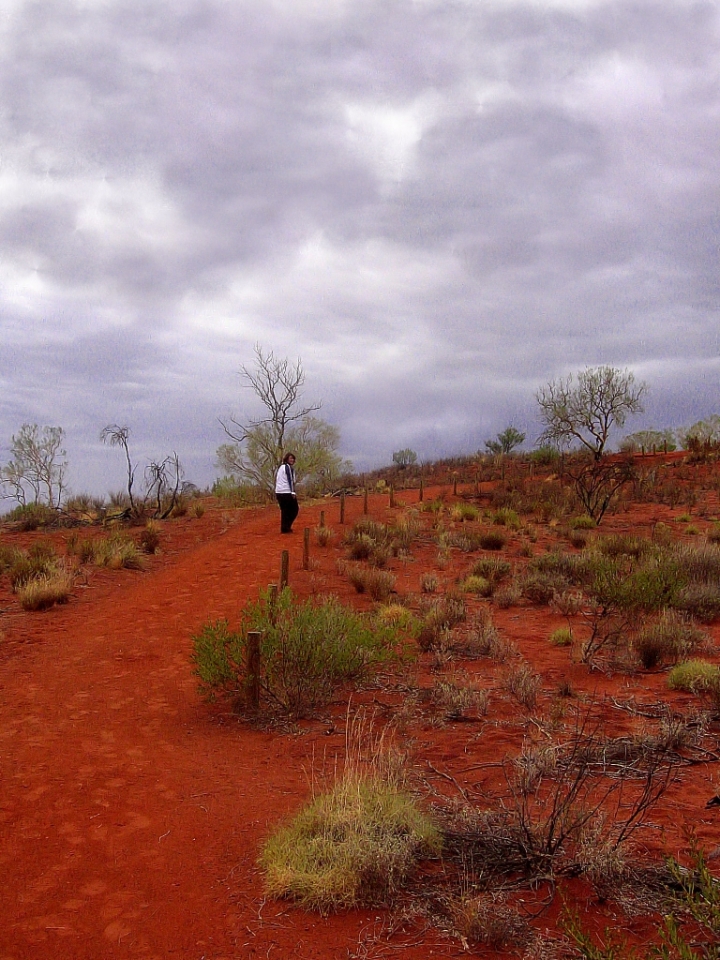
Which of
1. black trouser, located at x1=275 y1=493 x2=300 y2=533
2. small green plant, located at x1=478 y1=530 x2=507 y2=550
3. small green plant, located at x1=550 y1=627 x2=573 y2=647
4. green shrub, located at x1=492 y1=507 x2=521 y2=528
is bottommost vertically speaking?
small green plant, located at x1=550 y1=627 x2=573 y2=647

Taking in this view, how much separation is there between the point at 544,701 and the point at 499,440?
45.2 meters

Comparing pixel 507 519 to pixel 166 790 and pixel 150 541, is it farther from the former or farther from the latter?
pixel 166 790

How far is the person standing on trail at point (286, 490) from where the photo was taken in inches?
712

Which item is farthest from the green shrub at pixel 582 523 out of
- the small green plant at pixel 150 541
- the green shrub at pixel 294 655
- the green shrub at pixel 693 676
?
the green shrub at pixel 294 655

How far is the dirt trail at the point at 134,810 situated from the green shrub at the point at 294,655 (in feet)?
1.73

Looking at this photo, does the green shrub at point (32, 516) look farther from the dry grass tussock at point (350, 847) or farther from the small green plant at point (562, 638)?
the dry grass tussock at point (350, 847)

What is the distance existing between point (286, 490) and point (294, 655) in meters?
10.6

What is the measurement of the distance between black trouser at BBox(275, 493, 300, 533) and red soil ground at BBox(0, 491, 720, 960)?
6.34 metres

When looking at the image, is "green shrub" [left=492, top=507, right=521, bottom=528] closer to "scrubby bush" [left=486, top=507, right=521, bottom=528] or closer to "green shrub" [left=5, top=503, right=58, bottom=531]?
→ "scrubby bush" [left=486, top=507, right=521, bottom=528]

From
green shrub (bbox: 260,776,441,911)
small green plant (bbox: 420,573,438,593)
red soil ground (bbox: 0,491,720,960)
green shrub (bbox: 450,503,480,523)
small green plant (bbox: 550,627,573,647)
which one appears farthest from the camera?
green shrub (bbox: 450,503,480,523)

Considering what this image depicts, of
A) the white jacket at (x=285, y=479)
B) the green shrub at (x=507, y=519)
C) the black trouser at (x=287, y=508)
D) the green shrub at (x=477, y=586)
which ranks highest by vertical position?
the white jacket at (x=285, y=479)

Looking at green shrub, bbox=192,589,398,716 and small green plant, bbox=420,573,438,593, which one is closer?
green shrub, bbox=192,589,398,716

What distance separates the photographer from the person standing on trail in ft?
59.4

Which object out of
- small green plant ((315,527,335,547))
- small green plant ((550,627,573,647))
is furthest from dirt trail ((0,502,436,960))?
small green plant ((315,527,335,547))
